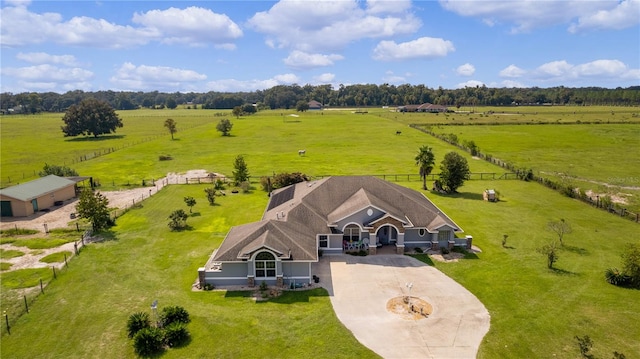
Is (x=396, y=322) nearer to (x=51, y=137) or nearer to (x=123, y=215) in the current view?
(x=123, y=215)

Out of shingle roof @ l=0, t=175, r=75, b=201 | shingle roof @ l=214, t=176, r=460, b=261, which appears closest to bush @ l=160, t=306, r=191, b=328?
shingle roof @ l=214, t=176, r=460, b=261

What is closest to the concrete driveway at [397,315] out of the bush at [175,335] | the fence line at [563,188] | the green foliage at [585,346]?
the green foliage at [585,346]

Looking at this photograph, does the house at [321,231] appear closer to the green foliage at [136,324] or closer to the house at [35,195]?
the green foliage at [136,324]

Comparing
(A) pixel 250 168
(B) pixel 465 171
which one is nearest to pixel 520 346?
(B) pixel 465 171

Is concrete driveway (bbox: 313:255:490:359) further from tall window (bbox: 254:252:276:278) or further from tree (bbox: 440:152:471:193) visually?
tree (bbox: 440:152:471:193)

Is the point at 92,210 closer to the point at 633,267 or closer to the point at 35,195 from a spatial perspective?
the point at 35,195
